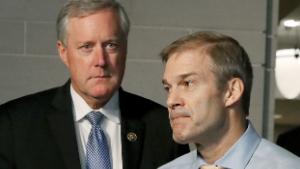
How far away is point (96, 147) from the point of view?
1695 mm

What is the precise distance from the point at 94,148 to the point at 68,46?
10.2 inches

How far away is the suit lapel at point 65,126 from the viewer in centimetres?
169

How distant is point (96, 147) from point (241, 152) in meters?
0.41

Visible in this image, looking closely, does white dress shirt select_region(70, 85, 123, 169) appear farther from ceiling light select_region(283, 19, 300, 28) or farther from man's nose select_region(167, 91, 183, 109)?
ceiling light select_region(283, 19, 300, 28)

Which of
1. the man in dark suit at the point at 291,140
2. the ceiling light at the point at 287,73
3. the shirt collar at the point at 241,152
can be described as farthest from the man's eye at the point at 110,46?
the ceiling light at the point at 287,73

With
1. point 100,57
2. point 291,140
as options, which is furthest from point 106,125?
point 291,140

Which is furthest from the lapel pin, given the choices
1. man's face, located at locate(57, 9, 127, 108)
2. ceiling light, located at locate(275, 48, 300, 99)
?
ceiling light, located at locate(275, 48, 300, 99)

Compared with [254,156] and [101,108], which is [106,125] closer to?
[101,108]

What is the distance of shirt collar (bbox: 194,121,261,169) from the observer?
4.72 ft

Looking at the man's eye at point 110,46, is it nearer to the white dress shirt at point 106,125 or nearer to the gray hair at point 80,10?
the gray hair at point 80,10

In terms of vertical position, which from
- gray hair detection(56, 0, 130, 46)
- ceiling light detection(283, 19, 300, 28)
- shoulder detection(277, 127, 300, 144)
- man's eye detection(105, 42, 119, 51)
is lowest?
shoulder detection(277, 127, 300, 144)

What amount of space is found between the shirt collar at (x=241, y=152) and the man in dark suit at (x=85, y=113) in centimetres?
34

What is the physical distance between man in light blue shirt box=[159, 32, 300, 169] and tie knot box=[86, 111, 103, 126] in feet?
1.00

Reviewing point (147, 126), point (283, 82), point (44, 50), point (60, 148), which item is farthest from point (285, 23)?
point (60, 148)
